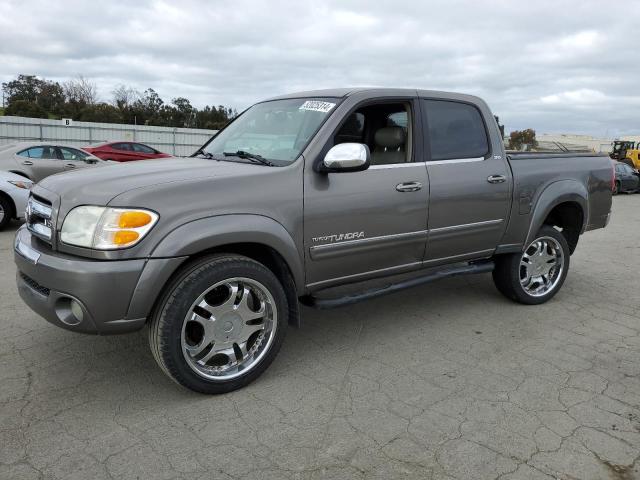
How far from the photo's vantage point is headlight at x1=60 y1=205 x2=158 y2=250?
108 inches

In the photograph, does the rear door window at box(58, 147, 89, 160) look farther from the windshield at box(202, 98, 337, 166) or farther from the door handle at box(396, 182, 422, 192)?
the door handle at box(396, 182, 422, 192)

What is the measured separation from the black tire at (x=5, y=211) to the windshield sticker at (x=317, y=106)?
6485mm

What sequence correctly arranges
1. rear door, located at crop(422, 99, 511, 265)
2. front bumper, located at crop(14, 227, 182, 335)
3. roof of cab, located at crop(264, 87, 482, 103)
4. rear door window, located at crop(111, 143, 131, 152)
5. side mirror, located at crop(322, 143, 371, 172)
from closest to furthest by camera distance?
front bumper, located at crop(14, 227, 182, 335) < side mirror, located at crop(322, 143, 371, 172) < roof of cab, located at crop(264, 87, 482, 103) < rear door, located at crop(422, 99, 511, 265) < rear door window, located at crop(111, 143, 131, 152)

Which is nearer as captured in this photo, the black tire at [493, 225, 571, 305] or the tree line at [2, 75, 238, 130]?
the black tire at [493, 225, 571, 305]

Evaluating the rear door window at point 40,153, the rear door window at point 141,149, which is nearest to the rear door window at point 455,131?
the rear door window at point 40,153

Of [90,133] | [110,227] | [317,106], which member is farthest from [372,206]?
[90,133]

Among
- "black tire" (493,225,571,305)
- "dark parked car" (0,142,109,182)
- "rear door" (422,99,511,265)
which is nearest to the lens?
"rear door" (422,99,511,265)

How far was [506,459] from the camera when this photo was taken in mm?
2590

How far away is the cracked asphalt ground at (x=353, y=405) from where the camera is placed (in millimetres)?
2537

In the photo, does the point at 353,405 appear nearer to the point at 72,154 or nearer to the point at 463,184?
the point at 463,184

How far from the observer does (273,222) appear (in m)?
3.19

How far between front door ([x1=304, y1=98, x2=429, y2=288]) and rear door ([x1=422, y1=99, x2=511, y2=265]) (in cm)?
15

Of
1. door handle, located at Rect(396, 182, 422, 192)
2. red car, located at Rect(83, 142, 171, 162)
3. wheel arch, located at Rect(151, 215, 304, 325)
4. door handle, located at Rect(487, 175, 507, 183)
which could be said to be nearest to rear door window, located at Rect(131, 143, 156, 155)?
red car, located at Rect(83, 142, 171, 162)

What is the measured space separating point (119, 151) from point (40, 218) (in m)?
16.6
